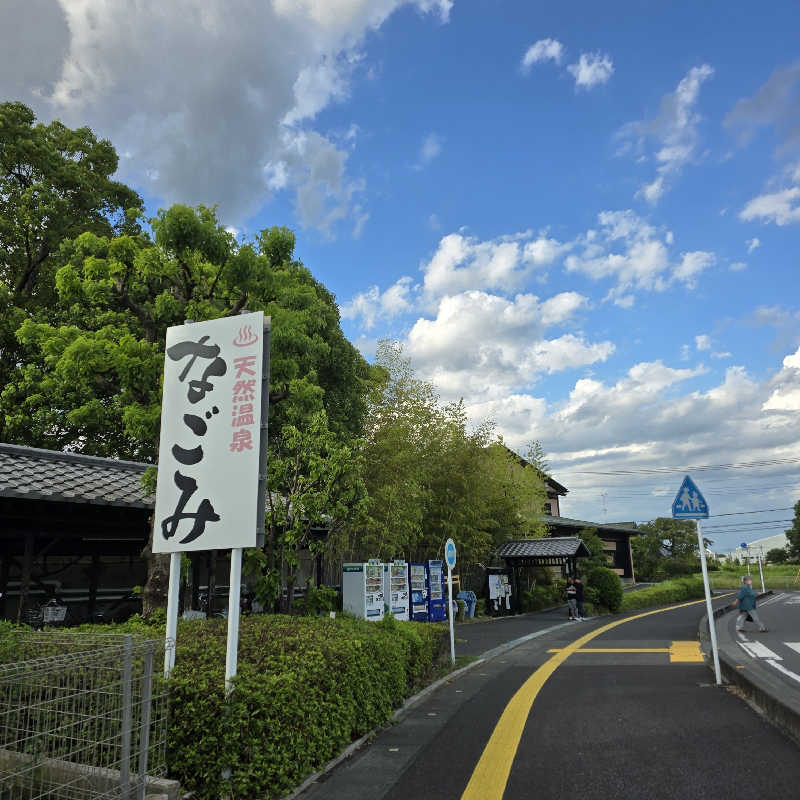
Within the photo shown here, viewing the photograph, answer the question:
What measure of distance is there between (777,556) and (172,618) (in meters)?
66.8

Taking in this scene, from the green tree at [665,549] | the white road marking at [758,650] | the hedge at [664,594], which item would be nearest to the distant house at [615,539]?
the green tree at [665,549]

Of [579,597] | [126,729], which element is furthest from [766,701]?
[579,597]

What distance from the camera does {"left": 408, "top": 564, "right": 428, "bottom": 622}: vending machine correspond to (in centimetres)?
1852

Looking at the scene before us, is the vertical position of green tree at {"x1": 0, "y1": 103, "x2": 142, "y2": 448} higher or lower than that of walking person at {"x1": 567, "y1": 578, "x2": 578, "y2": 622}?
higher

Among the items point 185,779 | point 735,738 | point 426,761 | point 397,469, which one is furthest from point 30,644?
point 397,469

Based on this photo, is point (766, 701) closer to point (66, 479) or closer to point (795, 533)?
point (66, 479)

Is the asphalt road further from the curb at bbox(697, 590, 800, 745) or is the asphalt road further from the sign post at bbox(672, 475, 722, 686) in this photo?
the sign post at bbox(672, 475, 722, 686)

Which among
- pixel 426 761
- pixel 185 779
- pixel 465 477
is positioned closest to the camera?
pixel 185 779

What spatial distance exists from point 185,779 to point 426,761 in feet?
6.66

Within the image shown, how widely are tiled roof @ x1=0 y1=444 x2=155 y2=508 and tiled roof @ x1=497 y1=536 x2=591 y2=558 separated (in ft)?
55.1

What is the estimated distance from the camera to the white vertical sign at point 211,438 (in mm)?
4941

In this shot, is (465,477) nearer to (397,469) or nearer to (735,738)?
(397,469)

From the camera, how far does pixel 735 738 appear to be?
5.38 metres

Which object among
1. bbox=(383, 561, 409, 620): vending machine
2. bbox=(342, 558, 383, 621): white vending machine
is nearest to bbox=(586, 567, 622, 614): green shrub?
bbox=(383, 561, 409, 620): vending machine
